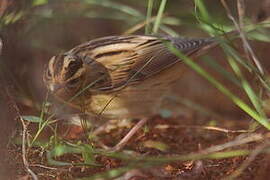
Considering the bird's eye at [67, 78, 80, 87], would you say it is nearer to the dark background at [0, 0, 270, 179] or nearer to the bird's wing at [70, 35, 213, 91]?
the bird's wing at [70, 35, 213, 91]

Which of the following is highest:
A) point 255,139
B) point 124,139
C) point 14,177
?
point 255,139

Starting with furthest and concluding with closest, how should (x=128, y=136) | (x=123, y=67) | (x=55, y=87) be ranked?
1. (x=123, y=67)
2. (x=128, y=136)
3. (x=55, y=87)

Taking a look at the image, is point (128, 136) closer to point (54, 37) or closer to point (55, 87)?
point (55, 87)

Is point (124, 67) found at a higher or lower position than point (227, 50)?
lower

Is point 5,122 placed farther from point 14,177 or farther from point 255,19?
point 255,19

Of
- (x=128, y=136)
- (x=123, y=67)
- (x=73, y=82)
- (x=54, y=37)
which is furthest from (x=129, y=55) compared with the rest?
(x=54, y=37)

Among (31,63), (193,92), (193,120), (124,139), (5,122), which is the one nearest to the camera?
(5,122)

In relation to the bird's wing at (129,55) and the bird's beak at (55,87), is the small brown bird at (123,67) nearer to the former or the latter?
the bird's wing at (129,55)

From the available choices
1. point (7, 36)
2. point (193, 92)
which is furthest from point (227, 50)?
point (193, 92)
